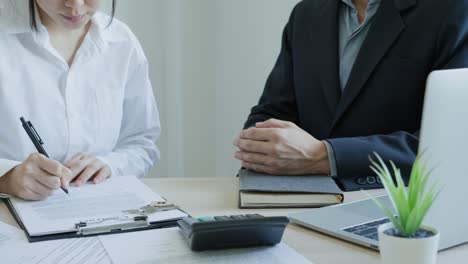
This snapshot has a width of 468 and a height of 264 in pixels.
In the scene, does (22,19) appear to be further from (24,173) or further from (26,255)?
(26,255)

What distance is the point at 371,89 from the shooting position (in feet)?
5.23

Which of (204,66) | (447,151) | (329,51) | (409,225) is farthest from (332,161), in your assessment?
(204,66)

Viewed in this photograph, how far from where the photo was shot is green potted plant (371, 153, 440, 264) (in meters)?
0.74

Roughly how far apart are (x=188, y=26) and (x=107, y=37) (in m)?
0.90

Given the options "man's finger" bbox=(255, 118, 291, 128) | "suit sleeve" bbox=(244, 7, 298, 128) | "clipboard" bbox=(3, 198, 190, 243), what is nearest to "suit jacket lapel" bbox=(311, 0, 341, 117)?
"suit sleeve" bbox=(244, 7, 298, 128)

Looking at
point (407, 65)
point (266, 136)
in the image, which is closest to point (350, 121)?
point (407, 65)

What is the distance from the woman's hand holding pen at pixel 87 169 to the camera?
1383mm

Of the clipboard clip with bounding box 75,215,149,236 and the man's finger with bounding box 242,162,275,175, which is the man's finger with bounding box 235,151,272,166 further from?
the clipboard clip with bounding box 75,215,149,236

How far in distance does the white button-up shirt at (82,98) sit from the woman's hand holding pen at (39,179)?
0.92 ft

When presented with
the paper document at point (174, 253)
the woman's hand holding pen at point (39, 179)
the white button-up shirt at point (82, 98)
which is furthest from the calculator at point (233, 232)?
the white button-up shirt at point (82, 98)

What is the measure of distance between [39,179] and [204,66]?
1.50 metres

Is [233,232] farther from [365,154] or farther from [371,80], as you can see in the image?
[371,80]

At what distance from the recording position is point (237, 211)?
121 cm

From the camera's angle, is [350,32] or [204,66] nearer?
[350,32]
